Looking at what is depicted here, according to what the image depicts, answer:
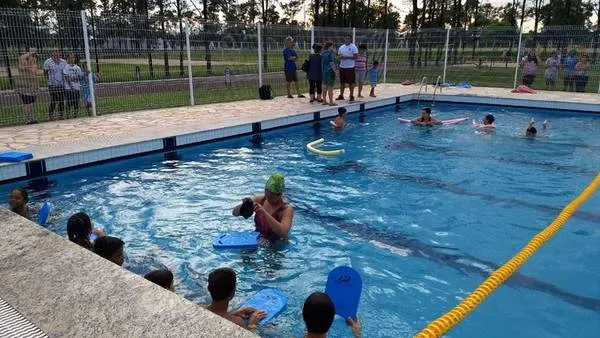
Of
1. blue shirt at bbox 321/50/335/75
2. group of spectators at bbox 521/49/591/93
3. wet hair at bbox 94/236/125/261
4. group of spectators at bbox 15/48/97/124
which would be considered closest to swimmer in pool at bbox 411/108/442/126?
blue shirt at bbox 321/50/335/75

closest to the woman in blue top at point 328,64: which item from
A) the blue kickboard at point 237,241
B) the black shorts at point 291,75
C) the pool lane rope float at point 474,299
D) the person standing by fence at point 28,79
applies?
the black shorts at point 291,75

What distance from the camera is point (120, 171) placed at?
28.6 ft

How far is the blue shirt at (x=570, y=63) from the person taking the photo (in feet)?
60.5

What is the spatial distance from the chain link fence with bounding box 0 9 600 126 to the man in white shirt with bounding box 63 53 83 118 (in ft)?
0.09

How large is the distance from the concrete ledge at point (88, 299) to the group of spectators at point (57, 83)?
7861 mm

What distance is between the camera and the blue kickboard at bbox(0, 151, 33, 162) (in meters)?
7.65

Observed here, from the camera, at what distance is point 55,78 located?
11.2 meters

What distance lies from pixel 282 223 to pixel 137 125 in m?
7.23

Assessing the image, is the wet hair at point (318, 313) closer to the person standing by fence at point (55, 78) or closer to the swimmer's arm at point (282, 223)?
the swimmer's arm at point (282, 223)

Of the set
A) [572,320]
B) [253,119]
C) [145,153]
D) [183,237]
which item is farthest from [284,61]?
[572,320]

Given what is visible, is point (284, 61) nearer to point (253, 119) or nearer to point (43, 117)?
point (253, 119)

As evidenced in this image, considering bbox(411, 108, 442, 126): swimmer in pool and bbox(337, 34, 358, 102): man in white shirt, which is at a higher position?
bbox(337, 34, 358, 102): man in white shirt

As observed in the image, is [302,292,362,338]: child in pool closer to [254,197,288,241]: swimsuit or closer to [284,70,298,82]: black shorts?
[254,197,288,241]: swimsuit

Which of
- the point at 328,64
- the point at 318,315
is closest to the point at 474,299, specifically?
the point at 318,315
